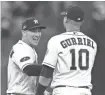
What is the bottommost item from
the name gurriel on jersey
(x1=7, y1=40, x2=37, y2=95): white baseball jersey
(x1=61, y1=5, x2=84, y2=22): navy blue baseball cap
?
(x1=7, y1=40, x2=37, y2=95): white baseball jersey

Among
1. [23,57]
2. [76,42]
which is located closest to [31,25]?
[23,57]

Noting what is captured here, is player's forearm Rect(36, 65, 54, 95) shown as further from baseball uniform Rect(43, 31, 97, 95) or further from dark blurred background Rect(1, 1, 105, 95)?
dark blurred background Rect(1, 1, 105, 95)

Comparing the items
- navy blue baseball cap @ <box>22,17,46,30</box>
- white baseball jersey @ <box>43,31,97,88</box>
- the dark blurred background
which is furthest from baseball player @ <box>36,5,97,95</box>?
the dark blurred background

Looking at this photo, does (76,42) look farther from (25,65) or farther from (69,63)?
(25,65)

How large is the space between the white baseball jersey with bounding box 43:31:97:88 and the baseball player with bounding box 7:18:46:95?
0.54 metres

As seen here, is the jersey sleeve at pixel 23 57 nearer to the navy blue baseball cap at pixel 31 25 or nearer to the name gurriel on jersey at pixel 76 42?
the navy blue baseball cap at pixel 31 25

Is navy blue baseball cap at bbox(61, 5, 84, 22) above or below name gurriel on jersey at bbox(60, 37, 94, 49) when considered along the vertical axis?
above

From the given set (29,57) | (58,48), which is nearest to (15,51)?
(29,57)

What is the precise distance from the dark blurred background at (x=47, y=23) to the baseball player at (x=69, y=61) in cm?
495

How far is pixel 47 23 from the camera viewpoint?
38.9 feet

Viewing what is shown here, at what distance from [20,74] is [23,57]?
0.80ft

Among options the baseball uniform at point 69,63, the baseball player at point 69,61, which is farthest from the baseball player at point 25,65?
the baseball uniform at point 69,63

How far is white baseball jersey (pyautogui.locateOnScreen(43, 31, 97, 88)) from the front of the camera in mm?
5518

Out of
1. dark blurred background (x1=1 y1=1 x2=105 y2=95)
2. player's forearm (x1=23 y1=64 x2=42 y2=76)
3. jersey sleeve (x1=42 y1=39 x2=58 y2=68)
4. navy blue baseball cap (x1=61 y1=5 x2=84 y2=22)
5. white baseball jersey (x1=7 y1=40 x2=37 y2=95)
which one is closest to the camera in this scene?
jersey sleeve (x1=42 y1=39 x2=58 y2=68)
